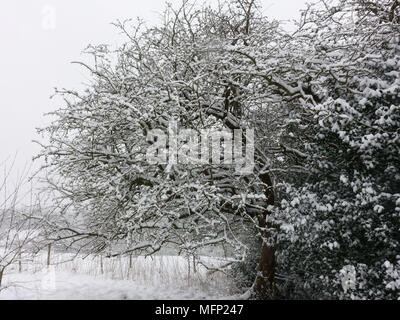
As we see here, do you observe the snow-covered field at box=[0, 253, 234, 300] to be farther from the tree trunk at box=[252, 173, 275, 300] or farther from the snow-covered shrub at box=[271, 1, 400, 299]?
the snow-covered shrub at box=[271, 1, 400, 299]

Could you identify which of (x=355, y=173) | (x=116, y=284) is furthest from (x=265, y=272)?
(x=116, y=284)

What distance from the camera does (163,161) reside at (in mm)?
5922

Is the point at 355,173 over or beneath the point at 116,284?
over

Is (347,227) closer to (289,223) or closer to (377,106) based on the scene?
(289,223)

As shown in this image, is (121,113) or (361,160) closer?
(361,160)

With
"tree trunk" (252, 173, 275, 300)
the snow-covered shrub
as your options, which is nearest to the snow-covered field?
"tree trunk" (252, 173, 275, 300)

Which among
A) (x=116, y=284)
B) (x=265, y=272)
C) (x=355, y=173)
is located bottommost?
(x=116, y=284)

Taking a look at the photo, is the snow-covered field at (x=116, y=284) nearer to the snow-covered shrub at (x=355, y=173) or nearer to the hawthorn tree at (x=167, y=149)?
the hawthorn tree at (x=167, y=149)

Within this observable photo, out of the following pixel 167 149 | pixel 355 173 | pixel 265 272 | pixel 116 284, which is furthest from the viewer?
pixel 116 284

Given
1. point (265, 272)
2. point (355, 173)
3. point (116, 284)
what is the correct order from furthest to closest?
point (116, 284), point (265, 272), point (355, 173)

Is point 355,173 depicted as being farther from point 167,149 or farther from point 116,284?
point 116,284

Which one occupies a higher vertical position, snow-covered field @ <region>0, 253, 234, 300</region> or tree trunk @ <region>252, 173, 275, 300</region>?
tree trunk @ <region>252, 173, 275, 300</region>
